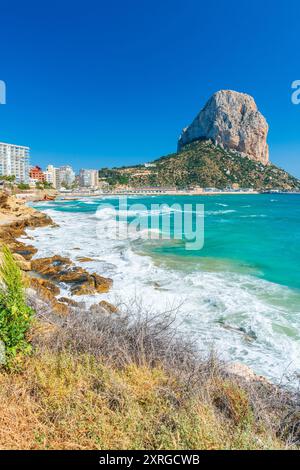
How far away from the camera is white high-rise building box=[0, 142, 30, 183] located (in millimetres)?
140250

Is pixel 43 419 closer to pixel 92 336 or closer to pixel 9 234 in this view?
pixel 92 336

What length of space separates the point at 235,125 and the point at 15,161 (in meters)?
118

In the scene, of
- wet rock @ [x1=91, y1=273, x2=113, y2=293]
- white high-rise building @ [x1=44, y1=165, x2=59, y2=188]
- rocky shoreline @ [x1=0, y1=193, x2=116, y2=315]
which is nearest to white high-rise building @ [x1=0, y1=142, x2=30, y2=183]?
white high-rise building @ [x1=44, y1=165, x2=59, y2=188]

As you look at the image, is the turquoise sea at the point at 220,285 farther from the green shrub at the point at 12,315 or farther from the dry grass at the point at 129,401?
the green shrub at the point at 12,315

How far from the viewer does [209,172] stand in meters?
132

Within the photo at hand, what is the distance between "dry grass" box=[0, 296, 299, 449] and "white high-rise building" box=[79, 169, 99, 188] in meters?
162

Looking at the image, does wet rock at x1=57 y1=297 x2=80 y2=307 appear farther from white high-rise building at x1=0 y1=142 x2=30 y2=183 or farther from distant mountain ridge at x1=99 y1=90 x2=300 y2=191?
white high-rise building at x1=0 y1=142 x2=30 y2=183

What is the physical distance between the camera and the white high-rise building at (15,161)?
460ft

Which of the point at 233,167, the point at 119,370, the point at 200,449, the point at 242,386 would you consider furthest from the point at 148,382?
the point at 233,167

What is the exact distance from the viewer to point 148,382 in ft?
10.3

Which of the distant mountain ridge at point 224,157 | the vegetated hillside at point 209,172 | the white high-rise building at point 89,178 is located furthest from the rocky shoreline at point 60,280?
the white high-rise building at point 89,178

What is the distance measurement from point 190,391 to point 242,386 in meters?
0.84

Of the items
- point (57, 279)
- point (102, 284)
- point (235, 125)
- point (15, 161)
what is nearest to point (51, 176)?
point (15, 161)

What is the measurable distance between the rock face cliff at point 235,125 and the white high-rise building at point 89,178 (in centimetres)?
6217
